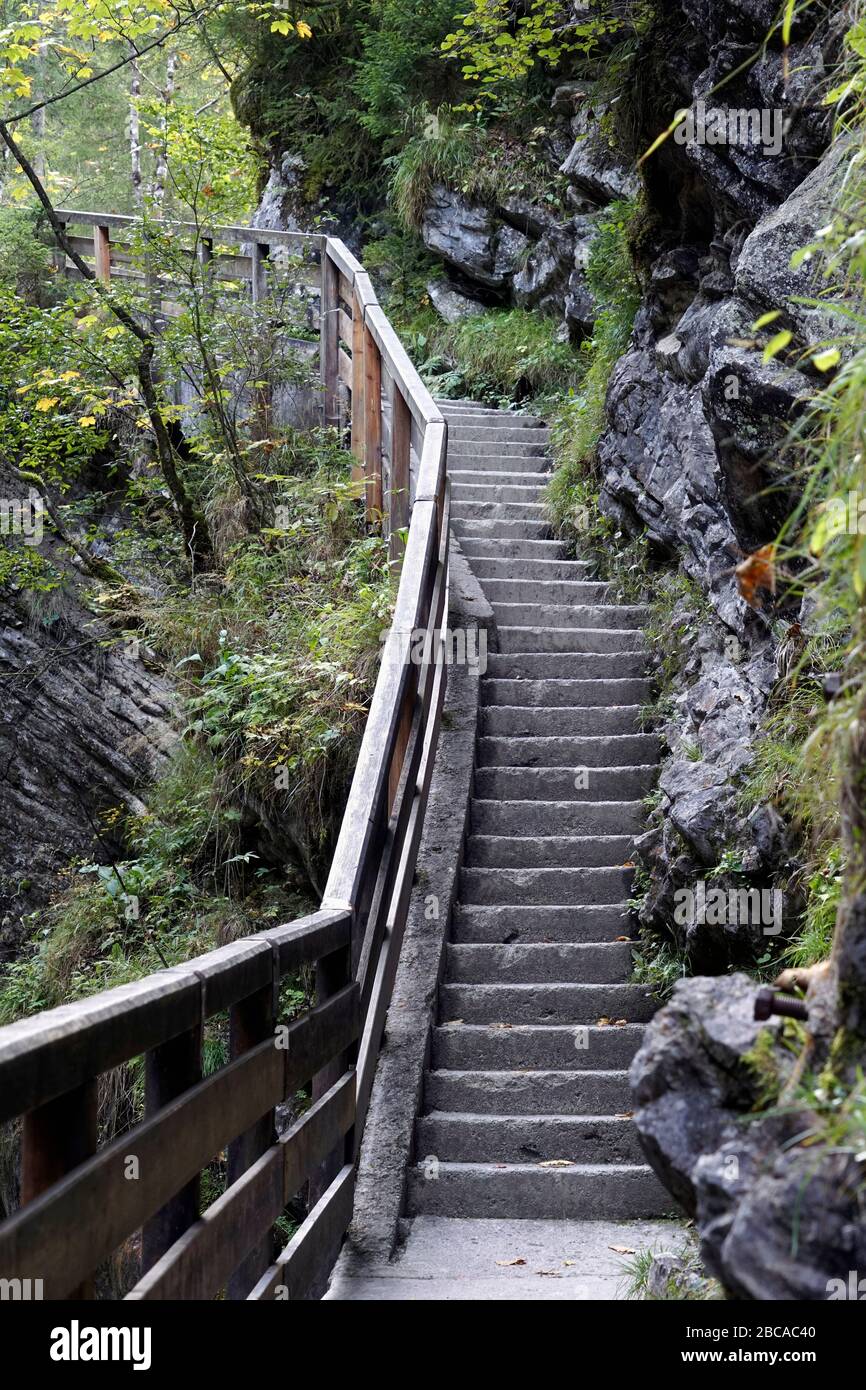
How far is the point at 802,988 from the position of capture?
6.95 ft

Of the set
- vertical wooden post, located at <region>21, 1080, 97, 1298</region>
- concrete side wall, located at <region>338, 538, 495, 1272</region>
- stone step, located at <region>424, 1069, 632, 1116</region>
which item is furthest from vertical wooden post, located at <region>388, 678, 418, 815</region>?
vertical wooden post, located at <region>21, 1080, 97, 1298</region>

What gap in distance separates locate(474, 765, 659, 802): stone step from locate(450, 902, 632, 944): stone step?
2.86 ft

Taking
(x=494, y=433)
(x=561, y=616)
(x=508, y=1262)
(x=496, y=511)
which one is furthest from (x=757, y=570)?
(x=494, y=433)

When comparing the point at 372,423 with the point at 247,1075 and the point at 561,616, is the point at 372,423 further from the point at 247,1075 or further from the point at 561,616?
the point at 247,1075

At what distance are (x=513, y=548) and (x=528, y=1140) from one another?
15.6 feet

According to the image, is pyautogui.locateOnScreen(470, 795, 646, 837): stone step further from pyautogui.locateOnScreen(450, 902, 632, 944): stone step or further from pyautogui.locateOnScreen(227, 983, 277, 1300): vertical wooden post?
pyautogui.locateOnScreen(227, 983, 277, 1300): vertical wooden post

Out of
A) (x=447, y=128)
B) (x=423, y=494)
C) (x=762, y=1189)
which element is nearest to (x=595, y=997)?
(x=423, y=494)

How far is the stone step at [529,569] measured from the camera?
820 centimetres

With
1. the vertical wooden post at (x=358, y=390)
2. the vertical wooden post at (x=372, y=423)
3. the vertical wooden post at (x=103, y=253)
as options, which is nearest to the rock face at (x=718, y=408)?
the vertical wooden post at (x=372, y=423)

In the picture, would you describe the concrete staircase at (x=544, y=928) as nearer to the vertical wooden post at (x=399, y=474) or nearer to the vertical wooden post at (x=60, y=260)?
the vertical wooden post at (x=399, y=474)

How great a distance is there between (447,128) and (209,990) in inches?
501

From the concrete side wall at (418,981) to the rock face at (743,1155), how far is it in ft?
7.67

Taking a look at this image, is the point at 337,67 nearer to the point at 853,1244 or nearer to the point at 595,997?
the point at 595,997

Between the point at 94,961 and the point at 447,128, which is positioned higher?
the point at 447,128
